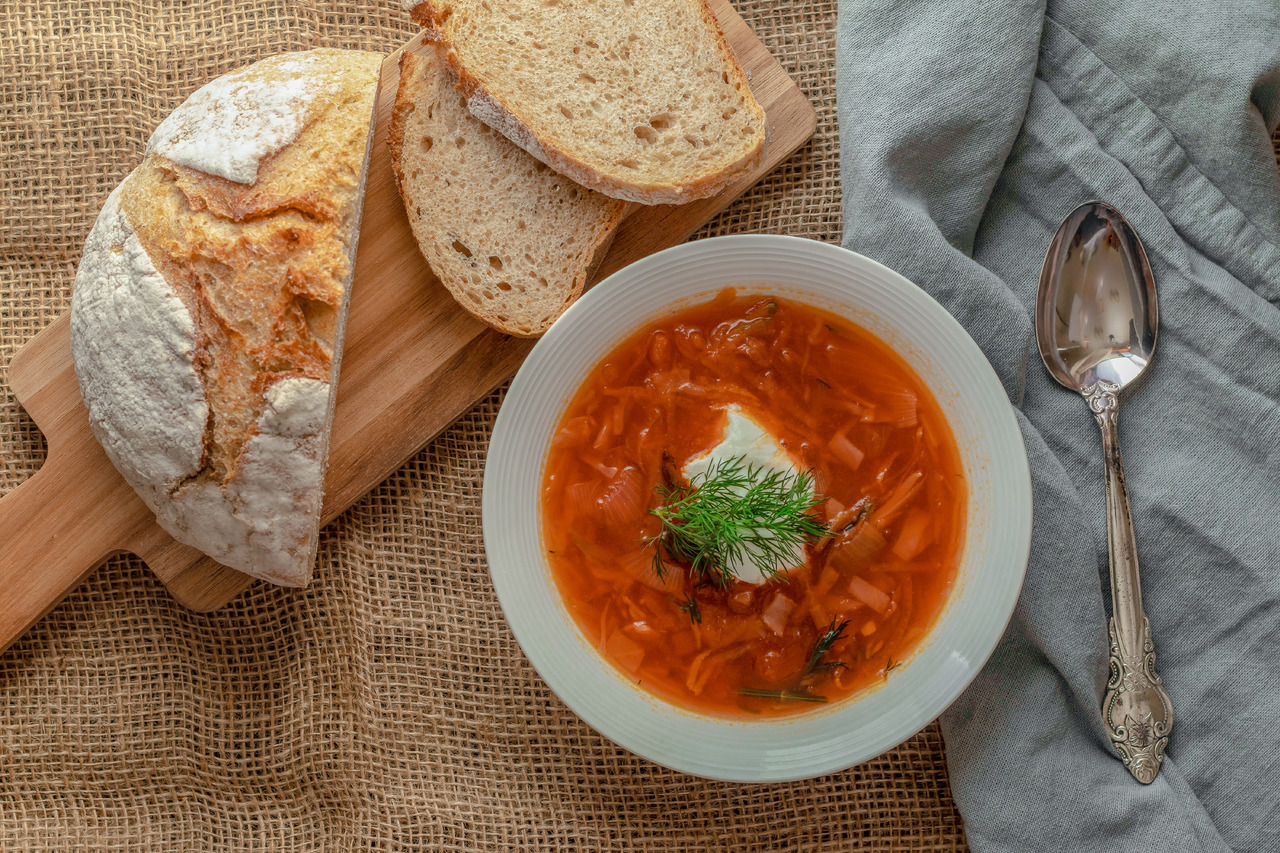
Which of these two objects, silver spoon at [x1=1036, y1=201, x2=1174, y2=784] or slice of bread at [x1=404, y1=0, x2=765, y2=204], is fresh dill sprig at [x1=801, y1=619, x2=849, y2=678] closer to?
silver spoon at [x1=1036, y1=201, x2=1174, y2=784]

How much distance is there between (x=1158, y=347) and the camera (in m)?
3.27

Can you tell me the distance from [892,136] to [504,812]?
9.84 ft

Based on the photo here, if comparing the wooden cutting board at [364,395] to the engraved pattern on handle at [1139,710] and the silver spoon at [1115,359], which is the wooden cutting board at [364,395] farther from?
the engraved pattern on handle at [1139,710]

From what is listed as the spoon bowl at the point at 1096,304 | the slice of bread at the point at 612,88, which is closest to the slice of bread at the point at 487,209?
the slice of bread at the point at 612,88

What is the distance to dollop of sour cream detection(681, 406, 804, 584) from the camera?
291cm

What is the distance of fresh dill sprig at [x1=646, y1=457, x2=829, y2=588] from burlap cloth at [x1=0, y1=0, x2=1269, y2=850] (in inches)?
37.9

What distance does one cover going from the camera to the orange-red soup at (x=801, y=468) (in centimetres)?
299

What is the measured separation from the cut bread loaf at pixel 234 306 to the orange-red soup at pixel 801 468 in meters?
0.91

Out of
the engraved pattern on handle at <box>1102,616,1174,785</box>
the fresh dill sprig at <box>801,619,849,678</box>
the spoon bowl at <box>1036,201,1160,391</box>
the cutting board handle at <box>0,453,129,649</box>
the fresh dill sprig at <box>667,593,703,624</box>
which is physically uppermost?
the cutting board handle at <box>0,453,129,649</box>

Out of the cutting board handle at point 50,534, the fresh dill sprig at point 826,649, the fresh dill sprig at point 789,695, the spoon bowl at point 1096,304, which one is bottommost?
the fresh dill sprig at point 789,695

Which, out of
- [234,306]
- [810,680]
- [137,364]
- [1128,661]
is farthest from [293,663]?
[1128,661]

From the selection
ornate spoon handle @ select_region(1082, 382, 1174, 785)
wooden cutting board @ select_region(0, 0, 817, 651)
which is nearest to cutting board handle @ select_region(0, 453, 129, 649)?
wooden cutting board @ select_region(0, 0, 817, 651)

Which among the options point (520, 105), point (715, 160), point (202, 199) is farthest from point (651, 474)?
point (202, 199)

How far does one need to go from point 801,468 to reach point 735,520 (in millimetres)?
330
